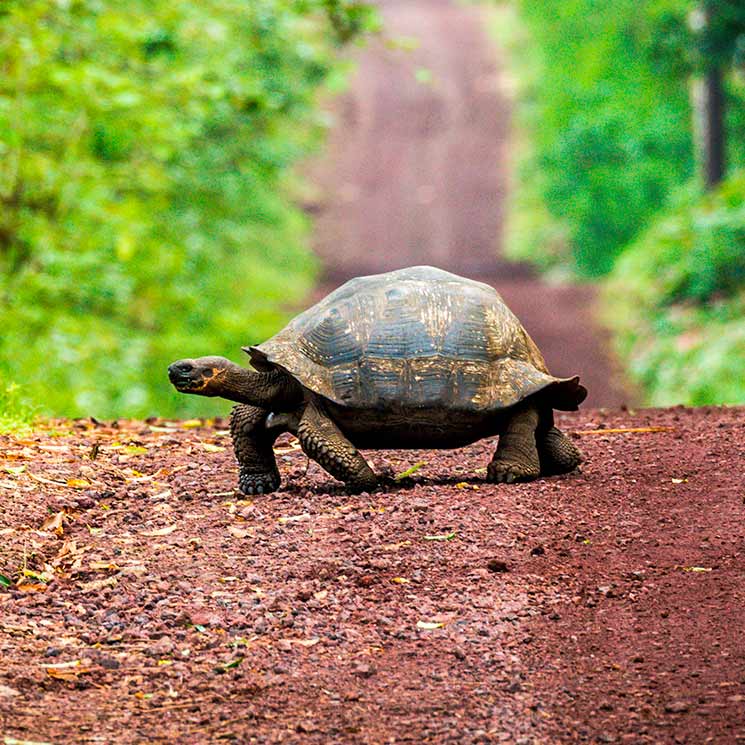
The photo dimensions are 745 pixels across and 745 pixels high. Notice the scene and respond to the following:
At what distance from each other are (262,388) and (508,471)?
126 centimetres

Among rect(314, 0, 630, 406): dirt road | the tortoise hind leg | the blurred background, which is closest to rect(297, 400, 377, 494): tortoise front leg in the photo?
the tortoise hind leg

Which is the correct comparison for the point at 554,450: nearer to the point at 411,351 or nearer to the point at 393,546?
the point at 411,351

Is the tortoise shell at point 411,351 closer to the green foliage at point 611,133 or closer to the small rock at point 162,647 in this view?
the small rock at point 162,647

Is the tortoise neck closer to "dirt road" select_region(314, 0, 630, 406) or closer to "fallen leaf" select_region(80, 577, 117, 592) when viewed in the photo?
"fallen leaf" select_region(80, 577, 117, 592)

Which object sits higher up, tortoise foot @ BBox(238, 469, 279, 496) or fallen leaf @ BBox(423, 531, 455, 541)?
tortoise foot @ BBox(238, 469, 279, 496)

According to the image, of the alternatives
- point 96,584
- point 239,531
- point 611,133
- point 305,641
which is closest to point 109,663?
point 305,641

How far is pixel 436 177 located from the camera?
122 feet

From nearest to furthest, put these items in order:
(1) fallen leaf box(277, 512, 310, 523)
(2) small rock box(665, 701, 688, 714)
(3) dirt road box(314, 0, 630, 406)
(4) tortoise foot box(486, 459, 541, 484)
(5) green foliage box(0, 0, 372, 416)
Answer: (2) small rock box(665, 701, 688, 714) < (1) fallen leaf box(277, 512, 310, 523) < (4) tortoise foot box(486, 459, 541, 484) < (5) green foliage box(0, 0, 372, 416) < (3) dirt road box(314, 0, 630, 406)

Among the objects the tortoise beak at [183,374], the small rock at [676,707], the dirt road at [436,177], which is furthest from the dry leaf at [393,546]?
the dirt road at [436,177]

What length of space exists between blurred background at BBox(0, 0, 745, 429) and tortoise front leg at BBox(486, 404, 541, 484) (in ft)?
10.7

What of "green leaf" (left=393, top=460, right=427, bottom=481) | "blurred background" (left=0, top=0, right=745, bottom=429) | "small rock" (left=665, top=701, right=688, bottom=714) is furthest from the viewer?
"blurred background" (left=0, top=0, right=745, bottom=429)

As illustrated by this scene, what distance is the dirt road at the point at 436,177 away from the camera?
2459 cm

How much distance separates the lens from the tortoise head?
5.91 metres

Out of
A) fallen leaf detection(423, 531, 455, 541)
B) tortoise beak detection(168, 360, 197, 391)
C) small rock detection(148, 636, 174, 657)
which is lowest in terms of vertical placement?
small rock detection(148, 636, 174, 657)
